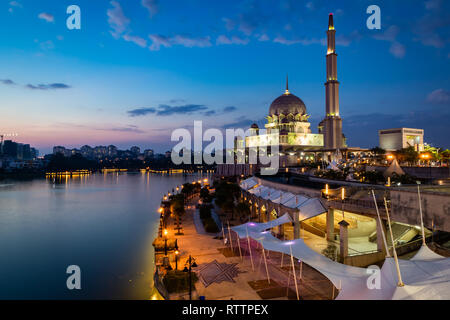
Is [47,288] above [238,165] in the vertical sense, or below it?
below

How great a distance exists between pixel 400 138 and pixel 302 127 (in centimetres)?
2496

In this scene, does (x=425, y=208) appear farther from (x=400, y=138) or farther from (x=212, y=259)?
(x=400, y=138)

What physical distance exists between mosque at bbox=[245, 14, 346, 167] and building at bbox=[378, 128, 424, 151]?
11097 mm

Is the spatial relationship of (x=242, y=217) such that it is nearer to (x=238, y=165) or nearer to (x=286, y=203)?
(x=286, y=203)

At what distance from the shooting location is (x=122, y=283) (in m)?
19.2

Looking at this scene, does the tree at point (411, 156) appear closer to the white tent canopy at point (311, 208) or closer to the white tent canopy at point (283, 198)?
the white tent canopy at point (283, 198)

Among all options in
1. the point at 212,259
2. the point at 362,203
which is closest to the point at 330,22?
the point at 362,203

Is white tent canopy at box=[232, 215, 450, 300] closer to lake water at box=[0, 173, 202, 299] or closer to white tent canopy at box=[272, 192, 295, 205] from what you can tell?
lake water at box=[0, 173, 202, 299]

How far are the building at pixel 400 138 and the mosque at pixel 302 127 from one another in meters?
11.1

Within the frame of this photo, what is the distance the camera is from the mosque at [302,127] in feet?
221
